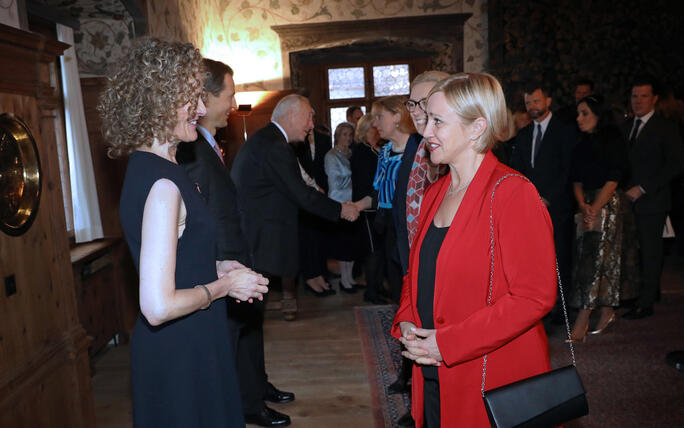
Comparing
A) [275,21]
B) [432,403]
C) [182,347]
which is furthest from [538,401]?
[275,21]

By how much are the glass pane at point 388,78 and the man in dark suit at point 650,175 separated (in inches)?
194

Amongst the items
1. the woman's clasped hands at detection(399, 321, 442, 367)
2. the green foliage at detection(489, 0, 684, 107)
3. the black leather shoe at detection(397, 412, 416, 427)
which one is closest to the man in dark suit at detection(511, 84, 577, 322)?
the black leather shoe at detection(397, 412, 416, 427)

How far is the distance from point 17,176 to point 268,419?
1.70 m

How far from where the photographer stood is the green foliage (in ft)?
22.9

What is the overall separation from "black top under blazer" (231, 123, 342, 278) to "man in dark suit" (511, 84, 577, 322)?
1621 millimetres

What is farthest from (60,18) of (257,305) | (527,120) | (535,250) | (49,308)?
(527,120)

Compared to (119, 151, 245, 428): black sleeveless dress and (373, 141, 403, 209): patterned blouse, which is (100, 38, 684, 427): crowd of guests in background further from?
(373, 141, 403, 209): patterned blouse

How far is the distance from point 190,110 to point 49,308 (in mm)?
1547

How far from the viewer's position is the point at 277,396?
10.5ft

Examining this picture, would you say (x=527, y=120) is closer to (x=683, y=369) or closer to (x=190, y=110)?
(x=683, y=369)

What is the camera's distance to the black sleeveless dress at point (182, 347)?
148 centimetres

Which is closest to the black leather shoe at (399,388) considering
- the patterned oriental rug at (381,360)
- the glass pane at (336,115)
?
the patterned oriental rug at (381,360)

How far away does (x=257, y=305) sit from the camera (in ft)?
9.59

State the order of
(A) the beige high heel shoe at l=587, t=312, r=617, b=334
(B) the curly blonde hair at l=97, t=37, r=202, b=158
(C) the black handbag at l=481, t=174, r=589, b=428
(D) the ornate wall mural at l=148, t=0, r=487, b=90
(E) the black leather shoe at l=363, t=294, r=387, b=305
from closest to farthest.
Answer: (C) the black handbag at l=481, t=174, r=589, b=428 < (B) the curly blonde hair at l=97, t=37, r=202, b=158 < (A) the beige high heel shoe at l=587, t=312, r=617, b=334 < (E) the black leather shoe at l=363, t=294, r=387, b=305 < (D) the ornate wall mural at l=148, t=0, r=487, b=90
